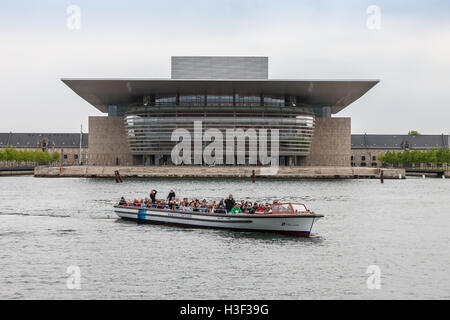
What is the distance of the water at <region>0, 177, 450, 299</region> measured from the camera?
69.7ft

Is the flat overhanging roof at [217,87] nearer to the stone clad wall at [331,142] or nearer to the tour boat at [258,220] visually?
the stone clad wall at [331,142]

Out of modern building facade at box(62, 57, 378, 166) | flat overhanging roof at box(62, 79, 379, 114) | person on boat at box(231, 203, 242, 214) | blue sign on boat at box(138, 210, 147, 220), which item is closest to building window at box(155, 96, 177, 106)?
modern building facade at box(62, 57, 378, 166)

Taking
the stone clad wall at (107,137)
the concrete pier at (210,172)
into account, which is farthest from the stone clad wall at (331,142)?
the stone clad wall at (107,137)

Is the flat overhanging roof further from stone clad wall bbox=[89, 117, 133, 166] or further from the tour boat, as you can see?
the tour boat

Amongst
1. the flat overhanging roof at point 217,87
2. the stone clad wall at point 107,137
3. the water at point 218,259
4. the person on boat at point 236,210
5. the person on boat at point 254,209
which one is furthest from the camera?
the stone clad wall at point 107,137

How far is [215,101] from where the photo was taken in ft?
410

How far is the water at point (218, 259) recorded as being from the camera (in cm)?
2125

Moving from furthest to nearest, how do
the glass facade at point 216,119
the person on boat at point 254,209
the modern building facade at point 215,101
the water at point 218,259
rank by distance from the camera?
the glass facade at point 216,119, the modern building facade at point 215,101, the person on boat at point 254,209, the water at point 218,259

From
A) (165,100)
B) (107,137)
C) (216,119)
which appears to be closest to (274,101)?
(216,119)

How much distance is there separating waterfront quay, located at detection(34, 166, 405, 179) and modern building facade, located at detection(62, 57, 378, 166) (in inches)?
358

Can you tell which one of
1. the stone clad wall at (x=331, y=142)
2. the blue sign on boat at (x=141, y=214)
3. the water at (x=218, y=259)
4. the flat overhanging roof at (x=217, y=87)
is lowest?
the water at (x=218, y=259)

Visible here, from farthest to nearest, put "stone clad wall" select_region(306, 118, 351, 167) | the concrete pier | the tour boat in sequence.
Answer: "stone clad wall" select_region(306, 118, 351, 167) < the concrete pier < the tour boat
